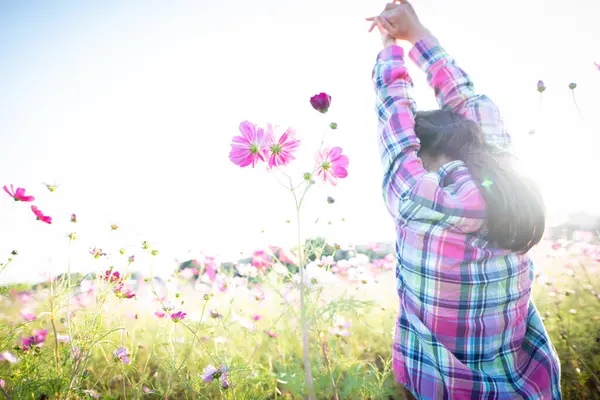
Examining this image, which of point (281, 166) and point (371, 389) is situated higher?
point (281, 166)

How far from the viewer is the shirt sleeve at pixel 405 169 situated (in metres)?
0.77

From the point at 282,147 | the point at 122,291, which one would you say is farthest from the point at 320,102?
the point at 122,291

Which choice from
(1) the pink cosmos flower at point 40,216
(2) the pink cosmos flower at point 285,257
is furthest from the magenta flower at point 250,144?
(1) the pink cosmos flower at point 40,216

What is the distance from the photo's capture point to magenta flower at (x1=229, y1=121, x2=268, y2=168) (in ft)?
2.96

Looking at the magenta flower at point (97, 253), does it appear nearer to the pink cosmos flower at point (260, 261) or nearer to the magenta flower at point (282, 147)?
the pink cosmos flower at point (260, 261)

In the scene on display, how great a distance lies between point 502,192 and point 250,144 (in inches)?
25.7

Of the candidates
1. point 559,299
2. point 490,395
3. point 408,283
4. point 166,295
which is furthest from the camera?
point 559,299

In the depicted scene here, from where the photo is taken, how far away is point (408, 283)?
862 mm

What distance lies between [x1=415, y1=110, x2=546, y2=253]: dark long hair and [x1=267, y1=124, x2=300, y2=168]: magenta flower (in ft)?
1.50

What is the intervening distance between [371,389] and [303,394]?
267 millimetres

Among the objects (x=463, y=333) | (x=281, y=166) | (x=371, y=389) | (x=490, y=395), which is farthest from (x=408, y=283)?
(x=371, y=389)

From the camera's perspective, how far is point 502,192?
77 cm

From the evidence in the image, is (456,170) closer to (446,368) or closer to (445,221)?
(445,221)

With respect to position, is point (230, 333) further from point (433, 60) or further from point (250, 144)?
point (433, 60)
